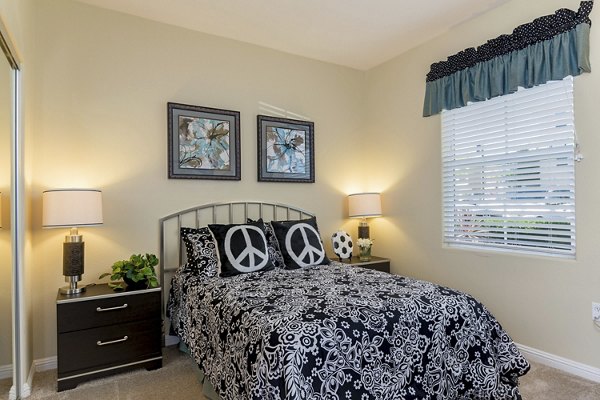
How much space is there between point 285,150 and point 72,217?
1965 millimetres

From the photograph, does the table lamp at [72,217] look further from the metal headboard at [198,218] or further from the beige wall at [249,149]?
the metal headboard at [198,218]

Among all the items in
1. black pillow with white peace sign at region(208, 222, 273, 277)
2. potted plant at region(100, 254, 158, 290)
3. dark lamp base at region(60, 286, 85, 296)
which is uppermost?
black pillow with white peace sign at region(208, 222, 273, 277)

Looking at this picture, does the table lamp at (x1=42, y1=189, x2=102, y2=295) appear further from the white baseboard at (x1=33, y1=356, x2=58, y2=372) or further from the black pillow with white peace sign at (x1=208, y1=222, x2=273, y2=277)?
the black pillow with white peace sign at (x1=208, y1=222, x2=273, y2=277)

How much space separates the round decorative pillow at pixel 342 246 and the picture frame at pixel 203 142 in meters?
1.12

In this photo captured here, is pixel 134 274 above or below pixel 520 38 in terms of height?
below

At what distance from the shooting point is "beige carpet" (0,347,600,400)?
7.22ft

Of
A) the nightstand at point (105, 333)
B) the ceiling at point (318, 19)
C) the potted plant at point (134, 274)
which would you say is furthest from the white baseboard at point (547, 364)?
the ceiling at point (318, 19)

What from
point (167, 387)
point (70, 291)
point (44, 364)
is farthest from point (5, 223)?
point (167, 387)

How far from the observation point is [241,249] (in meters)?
2.72

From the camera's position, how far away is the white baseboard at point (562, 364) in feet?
7.73

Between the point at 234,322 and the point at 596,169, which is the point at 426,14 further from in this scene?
the point at 234,322

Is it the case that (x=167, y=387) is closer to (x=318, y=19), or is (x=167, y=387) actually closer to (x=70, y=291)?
(x=70, y=291)

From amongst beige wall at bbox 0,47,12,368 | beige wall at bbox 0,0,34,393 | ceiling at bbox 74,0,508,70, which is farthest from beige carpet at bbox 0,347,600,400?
ceiling at bbox 74,0,508,70

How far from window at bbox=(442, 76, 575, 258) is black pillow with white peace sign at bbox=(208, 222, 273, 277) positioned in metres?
1.73
